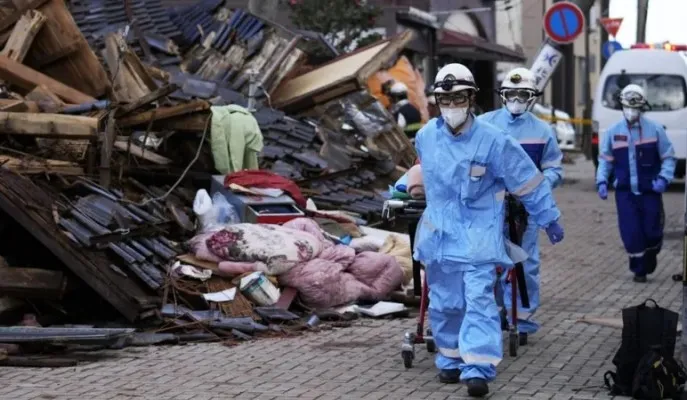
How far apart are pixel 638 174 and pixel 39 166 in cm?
571

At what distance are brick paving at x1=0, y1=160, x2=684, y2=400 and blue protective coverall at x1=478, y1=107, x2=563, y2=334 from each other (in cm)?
24

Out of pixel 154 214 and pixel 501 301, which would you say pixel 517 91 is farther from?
pixel 154 214

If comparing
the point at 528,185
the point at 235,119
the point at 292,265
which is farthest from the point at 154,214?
the point at 528,185

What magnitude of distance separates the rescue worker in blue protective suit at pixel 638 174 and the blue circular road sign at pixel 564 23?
672 cm

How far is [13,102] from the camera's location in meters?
12.9

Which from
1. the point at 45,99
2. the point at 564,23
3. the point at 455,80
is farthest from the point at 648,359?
the point at 564,23

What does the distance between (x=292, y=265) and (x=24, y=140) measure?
8.18 ft

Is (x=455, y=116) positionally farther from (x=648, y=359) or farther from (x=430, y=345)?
(x=430, y=345)

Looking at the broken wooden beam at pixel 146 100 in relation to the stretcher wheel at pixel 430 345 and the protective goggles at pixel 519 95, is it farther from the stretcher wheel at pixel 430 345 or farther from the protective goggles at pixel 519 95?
the stretcher wheel at pixel 430 345

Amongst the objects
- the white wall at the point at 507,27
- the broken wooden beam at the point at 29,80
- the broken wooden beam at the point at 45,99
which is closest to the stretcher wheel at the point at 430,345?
the broken wooden beam at the point at 45,99

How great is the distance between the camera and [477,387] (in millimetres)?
8500

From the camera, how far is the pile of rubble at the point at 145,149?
10.8 meters

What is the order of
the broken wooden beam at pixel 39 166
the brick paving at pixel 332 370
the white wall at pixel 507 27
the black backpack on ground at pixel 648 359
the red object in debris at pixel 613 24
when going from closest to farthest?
the black backpack on ground at pixel 648 359
the brick paving at pixel 332 370
the broken wooden beam at pixel 39 166
the red object in debris at pixel 613 24
the white wall at pixel 507 27

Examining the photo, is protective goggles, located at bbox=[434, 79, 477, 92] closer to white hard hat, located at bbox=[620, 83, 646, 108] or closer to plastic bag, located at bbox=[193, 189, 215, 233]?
plastic bag, located at bbox=[193, 189, 215, 233]
